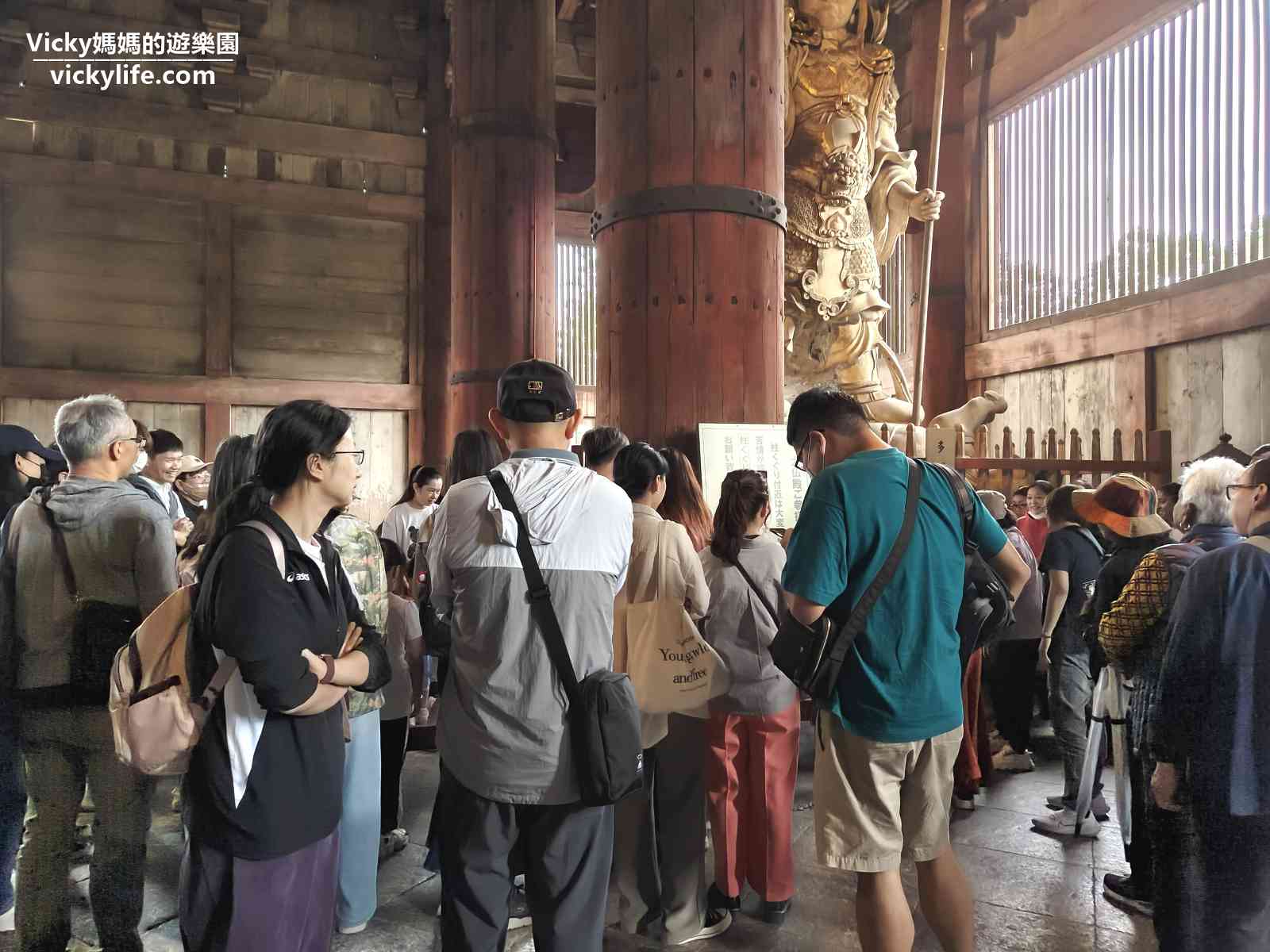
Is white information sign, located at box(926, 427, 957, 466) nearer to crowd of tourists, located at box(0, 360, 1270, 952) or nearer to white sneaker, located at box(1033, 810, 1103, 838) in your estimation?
white sneaker, located at box(1033, 810, 1103, 838)

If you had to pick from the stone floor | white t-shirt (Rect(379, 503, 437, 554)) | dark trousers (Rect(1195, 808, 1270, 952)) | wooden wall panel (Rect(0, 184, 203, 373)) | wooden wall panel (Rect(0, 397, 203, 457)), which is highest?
wooden wall panel (Rect(0, 184, 203, 373))

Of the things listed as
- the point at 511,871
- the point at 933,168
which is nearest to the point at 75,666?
the point at 511,871

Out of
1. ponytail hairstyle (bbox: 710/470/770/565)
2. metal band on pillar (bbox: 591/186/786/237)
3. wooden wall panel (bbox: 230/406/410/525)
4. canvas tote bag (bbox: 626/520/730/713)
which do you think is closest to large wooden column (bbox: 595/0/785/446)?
metal band on pillar (bbox: 591/186/786/237)

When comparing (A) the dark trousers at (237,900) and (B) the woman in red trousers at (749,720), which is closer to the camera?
(A) the dark trousers at (237,900)

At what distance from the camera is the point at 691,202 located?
11.6ft

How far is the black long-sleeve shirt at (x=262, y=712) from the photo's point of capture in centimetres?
163

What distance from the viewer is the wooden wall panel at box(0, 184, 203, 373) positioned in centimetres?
899

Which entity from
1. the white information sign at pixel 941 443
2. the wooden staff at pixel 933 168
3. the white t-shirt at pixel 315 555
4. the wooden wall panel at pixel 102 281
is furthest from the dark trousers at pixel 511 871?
the wooden wall panel at pixel 102 281

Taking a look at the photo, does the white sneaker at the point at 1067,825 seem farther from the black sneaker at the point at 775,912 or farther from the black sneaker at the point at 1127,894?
the black sneaker at the point at 775,912

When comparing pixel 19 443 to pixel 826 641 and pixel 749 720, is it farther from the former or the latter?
pixel 826 641

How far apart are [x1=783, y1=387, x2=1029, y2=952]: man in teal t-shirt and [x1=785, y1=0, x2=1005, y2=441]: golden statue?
14.1 feet

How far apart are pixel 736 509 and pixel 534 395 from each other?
1.10 metres

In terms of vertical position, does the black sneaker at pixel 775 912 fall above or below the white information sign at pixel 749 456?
below

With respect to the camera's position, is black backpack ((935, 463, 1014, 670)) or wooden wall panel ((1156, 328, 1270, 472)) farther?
wooden wall panel ((1156, 328, 1270, 472))
